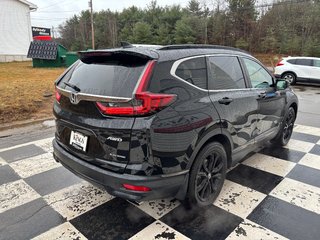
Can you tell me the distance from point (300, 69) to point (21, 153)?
43.5ft

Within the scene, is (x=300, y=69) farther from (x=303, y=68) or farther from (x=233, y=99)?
(x=233, y=99)

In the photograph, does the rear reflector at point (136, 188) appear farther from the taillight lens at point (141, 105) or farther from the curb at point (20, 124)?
the curb at point (20, 124)

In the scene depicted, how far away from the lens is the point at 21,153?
4051mm

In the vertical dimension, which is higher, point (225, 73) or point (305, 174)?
point (225, 73)

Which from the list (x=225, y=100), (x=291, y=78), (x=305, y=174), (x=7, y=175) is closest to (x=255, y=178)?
(x=305, y=174)

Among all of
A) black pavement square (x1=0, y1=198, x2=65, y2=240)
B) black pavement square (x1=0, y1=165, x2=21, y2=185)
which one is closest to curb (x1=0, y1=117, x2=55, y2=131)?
black pavement square (x1=0, y1=165, x2=21, y2=185)

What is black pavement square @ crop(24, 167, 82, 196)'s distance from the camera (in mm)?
3047

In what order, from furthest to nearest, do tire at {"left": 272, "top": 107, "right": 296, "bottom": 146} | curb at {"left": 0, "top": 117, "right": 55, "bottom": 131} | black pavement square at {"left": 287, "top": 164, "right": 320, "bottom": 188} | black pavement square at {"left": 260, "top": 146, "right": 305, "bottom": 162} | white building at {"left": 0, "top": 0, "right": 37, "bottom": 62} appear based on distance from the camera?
white building at {"left": 0, "top": 0, "right": 37, "bottom": 62}, curb at {"left": 0, "top": 117, "right": 55, "bottom": 131}, tire at {"left": 272, "top": 107, "right": 296, "bottom": 146}, black pavement square at {"left": 260, "top": 146, "right": 305, "bottom": 162}, black pavement square at {"left": 287, "top": 164, "right": 320, "bottom": 188}

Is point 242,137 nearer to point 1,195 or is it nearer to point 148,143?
point 148,143

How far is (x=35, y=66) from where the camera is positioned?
17.6 meters

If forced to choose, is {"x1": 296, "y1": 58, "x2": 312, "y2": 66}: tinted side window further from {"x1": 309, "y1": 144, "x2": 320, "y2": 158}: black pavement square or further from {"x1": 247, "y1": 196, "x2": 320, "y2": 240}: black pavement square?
{"x1": 247, "y1": 196, "x2": 320, "y2": 240}: black pavement square

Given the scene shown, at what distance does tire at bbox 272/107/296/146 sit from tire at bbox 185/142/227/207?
1.89 m

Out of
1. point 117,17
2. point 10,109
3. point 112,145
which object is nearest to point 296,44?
point 10,109

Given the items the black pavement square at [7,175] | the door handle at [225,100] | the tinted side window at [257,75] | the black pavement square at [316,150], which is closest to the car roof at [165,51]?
the door handle at [225,100]
